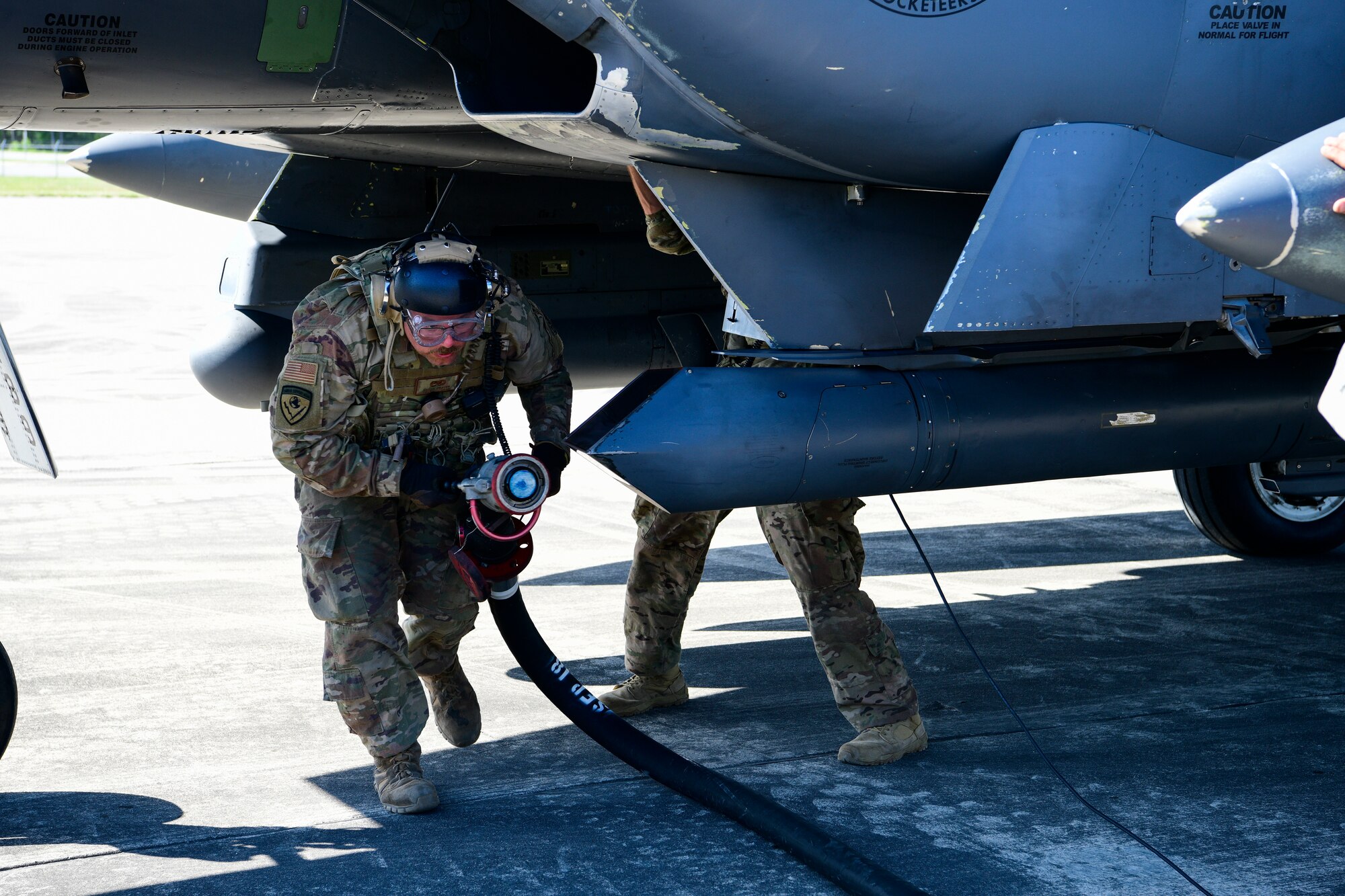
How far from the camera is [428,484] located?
12.5 ft

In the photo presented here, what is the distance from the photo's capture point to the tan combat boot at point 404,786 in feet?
12.5

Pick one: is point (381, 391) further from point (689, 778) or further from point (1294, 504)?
point (1294, 504)

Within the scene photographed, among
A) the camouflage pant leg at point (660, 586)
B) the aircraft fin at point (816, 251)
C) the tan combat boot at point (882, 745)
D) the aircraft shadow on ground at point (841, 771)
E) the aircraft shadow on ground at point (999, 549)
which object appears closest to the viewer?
the aircraft shadow on ground at point (841, 771)

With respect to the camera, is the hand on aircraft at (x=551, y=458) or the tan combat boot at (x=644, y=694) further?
the tan combat boot at (x=644, y=694)

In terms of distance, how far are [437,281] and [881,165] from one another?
1.41 m

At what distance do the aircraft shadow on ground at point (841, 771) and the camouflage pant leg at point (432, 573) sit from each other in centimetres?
45

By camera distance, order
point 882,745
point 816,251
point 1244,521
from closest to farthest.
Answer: point 882,745 → point 816,251 → point 1244,521

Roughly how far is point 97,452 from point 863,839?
6991mm

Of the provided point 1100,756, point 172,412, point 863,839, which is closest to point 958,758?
point 1100,756

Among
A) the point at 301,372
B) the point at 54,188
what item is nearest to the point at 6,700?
the point at 301,372

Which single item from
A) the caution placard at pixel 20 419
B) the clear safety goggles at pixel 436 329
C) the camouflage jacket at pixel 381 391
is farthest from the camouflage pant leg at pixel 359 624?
the caution placard at pixel 20 419

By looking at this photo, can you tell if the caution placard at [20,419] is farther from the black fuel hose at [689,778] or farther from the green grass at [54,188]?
the green grass at [54,188]

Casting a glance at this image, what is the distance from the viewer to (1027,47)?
414 cm

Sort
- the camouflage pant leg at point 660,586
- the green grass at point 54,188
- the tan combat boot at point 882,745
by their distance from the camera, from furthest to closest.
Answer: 1. the green grass at point 54,188
2. the camouflage pant leg at point 660,586
3. the tan combat boot at point 882,745
